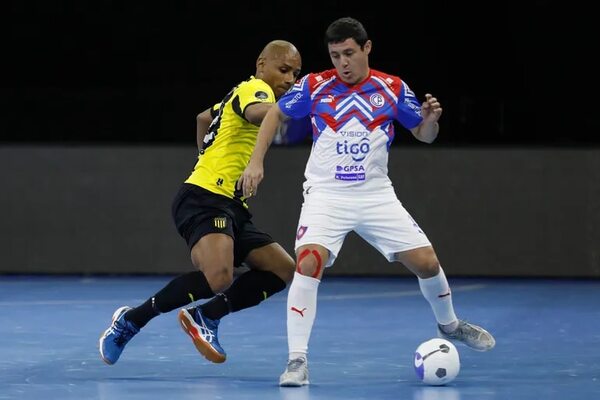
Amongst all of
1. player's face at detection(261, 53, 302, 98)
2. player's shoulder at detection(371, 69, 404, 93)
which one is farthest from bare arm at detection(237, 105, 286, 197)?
player's face at detection(261, 53, 302, 98)

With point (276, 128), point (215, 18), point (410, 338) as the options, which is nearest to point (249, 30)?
point (215, 18)

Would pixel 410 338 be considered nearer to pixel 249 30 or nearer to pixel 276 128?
pixel 276 128

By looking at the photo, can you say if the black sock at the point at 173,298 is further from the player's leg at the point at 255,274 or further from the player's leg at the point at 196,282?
the player's leg at the point at 255,274

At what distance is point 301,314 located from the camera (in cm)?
680

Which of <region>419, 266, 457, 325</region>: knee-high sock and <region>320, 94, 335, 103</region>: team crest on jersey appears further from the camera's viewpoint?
<region>419, 266, 457, 325</region>: knee-high sock

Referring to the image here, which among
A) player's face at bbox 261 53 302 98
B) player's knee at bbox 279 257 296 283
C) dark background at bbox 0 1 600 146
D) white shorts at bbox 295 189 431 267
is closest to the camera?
white shorts at bbox 295 189 431 267

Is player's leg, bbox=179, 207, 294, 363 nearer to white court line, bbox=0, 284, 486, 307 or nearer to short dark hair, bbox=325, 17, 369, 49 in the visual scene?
short dark hair, bbox=325, 17, 369, 49

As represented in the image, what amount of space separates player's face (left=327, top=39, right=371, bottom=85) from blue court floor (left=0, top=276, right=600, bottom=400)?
1.62 metres

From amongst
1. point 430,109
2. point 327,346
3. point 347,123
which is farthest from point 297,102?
point 327,346

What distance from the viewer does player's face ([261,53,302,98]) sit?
767 cm

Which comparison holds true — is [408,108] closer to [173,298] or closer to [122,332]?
[173,298]

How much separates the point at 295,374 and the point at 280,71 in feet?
6.29

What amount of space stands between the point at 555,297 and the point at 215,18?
471 centimetres

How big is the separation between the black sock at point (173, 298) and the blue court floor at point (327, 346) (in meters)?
0.30
